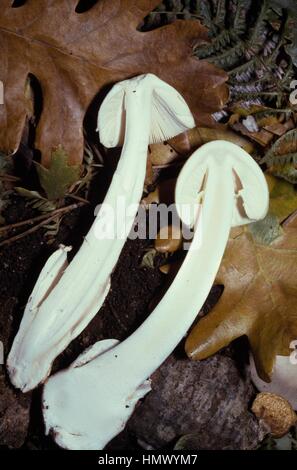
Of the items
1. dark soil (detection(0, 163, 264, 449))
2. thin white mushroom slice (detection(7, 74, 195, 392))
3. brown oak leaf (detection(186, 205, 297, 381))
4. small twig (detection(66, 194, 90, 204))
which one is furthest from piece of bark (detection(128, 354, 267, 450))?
small twig (detection(66, 194, 90, 204))

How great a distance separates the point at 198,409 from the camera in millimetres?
1661

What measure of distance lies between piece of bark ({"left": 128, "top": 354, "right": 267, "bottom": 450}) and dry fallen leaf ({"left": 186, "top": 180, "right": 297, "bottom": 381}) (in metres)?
0.12

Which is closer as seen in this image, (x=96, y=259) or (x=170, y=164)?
(x=96, y=259)

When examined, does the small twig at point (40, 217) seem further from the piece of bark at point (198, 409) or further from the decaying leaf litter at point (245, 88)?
the piece of bark at point (198, 409)

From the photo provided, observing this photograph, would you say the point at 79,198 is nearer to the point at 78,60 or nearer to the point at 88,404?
the point at 78,60

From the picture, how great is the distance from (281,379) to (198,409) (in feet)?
1.13

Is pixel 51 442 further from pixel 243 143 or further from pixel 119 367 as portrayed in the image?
pixel 243 143

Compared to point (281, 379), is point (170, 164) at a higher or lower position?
higher

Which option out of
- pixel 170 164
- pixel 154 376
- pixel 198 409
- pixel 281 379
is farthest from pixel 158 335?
pixel 170 164

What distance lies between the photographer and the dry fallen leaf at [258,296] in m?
1.64

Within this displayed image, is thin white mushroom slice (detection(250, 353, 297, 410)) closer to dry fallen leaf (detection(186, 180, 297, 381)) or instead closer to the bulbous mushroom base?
dry fallen leaf (detection(186, 180, 297, 381))

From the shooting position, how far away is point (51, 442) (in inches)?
66.0

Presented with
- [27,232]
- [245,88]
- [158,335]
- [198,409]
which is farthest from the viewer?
[245,88]
